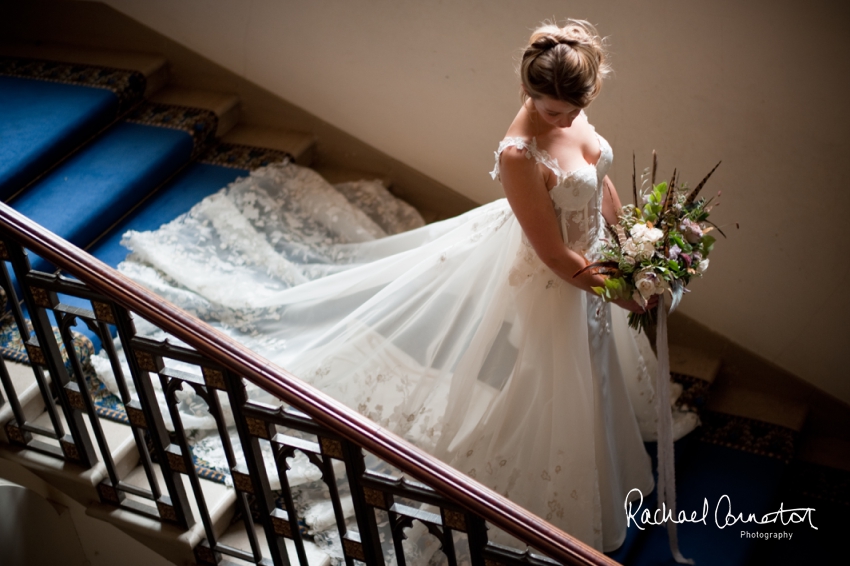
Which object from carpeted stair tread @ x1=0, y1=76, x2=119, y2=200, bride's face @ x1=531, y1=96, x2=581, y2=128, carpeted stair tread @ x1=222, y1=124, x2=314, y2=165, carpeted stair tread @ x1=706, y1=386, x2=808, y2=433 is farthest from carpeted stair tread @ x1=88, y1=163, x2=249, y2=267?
carpeted stair tread @ x1=706, y1=386, x2=808, y2=433

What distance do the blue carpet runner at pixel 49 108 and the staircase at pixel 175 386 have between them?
0.01 metres

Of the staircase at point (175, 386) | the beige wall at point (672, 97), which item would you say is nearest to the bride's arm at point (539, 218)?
the staircase at point (175, 386)

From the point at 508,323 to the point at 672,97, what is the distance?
1.35 metres

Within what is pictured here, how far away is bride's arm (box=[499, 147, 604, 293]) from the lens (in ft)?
7.85

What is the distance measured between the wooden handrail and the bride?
2.84 feet

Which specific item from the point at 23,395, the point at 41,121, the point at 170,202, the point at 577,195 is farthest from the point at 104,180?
the point at 577,195

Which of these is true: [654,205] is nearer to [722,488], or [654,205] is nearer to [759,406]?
[722,488]

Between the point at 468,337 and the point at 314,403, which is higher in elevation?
the point at 314,403

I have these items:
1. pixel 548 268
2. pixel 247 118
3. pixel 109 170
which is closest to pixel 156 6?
pixel 247 118

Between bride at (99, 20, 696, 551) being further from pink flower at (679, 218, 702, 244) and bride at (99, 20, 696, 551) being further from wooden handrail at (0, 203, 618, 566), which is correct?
wooden handrail at (0, 203, 618, 566)

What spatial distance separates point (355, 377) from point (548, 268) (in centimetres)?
86

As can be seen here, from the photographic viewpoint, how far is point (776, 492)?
3164mm

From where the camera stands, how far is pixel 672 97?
3.28 m

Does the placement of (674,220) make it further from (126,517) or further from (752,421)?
(126,517)
